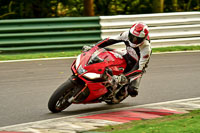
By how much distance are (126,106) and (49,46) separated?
17.2ft

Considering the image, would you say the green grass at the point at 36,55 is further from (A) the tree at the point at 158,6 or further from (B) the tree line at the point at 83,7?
(A) the tree at the point at 158,6

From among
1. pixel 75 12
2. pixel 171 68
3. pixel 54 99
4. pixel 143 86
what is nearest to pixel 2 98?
pixel 54 99

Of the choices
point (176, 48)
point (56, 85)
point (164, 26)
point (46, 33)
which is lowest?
point (176, 48)

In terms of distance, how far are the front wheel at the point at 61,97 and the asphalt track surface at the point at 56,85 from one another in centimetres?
12

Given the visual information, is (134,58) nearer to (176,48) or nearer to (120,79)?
(120,79)

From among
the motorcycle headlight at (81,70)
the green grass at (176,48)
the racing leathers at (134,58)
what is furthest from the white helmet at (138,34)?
the green grass at (176,48)

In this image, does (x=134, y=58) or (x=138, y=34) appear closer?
(x=138, y=34)

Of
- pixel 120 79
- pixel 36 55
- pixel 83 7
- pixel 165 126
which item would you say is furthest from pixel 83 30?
pixel 165 126

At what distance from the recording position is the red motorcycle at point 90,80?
6.11 meters

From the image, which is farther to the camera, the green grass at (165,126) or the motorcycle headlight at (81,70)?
the motorcycle headlight at (81,70)

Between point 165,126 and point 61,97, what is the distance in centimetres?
171

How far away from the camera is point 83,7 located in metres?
15.3

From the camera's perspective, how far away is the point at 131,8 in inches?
623

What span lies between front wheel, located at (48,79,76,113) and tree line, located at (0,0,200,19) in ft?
26.4
